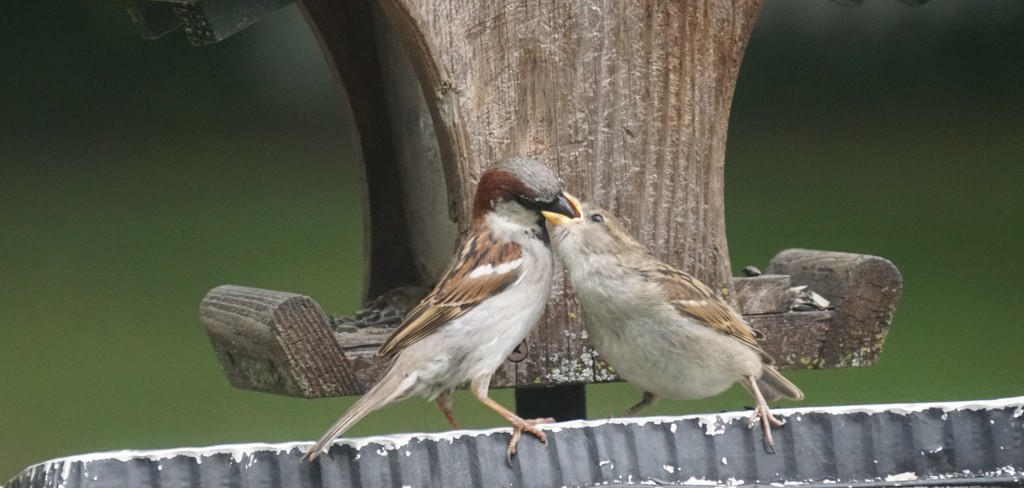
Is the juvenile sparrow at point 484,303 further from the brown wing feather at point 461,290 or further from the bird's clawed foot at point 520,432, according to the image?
the bird's clawed foot at point 520,432

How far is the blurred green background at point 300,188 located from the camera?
646 centimetres

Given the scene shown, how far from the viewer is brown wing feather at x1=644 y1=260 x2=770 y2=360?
10.2 feet

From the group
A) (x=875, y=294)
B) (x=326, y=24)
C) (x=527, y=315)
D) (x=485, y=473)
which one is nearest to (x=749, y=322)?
(x=875, y=294)

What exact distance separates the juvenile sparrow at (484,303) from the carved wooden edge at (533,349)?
0.35 feet

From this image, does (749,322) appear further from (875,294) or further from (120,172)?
(120,172)

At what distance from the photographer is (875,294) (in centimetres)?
329

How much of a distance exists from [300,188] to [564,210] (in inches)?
153

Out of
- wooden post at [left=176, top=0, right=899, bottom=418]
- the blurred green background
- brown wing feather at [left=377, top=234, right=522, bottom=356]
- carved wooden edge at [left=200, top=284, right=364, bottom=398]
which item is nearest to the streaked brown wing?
wooden post at [left=176, top=0, right=899, bottom=418]

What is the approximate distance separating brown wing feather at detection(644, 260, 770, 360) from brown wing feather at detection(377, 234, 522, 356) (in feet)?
0.88

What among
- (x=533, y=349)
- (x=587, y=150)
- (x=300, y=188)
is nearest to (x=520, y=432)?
(x=533, y=349)

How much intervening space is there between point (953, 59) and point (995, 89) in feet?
0.64

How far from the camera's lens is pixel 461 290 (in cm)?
304

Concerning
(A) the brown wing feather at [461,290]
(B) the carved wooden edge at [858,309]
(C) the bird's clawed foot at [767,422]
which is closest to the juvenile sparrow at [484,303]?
(A) the brown wing feather at [461,290]

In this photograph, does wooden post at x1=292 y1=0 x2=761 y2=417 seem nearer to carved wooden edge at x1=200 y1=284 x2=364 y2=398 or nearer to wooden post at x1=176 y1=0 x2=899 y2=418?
wooden post at x1=176 y1=0 x2=899 y2=418
